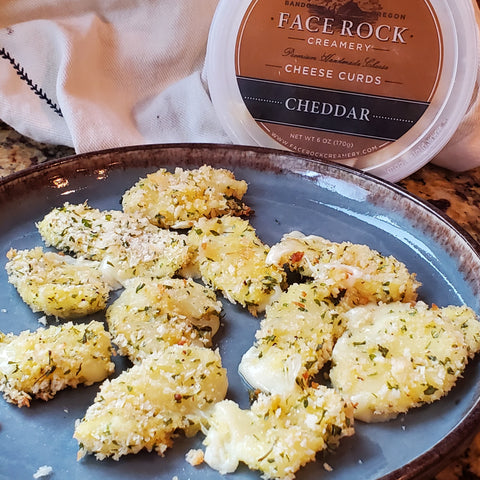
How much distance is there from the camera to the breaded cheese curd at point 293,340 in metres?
0.77

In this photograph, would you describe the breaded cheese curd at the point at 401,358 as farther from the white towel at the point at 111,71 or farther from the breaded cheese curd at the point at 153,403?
the white towel at the point at 111,71

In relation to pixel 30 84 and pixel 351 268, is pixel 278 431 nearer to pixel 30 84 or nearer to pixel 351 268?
pixel 351 268

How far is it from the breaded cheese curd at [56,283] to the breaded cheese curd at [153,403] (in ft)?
0.51

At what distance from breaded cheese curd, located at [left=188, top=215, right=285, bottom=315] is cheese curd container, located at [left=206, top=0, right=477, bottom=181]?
0.82 ft

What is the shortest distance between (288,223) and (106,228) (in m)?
0.31

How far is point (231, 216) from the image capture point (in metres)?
1.07

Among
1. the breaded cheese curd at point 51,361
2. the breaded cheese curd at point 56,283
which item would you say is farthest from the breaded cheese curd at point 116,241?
the breaded cheese curd at point 51,361

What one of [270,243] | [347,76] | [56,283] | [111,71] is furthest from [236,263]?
[111,71]

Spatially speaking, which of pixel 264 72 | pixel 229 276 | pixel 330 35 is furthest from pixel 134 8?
pixel 229 276

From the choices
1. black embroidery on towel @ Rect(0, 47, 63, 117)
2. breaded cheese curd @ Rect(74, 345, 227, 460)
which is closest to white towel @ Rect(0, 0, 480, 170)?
black embroidery on towel @ Rect(0, 47, 63, 117)

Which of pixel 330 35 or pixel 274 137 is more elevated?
pixel 330 35

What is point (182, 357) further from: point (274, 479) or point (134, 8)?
point (134, 8)

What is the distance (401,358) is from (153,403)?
30 centimetres

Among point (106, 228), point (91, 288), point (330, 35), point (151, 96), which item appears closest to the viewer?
point (91, 288)
